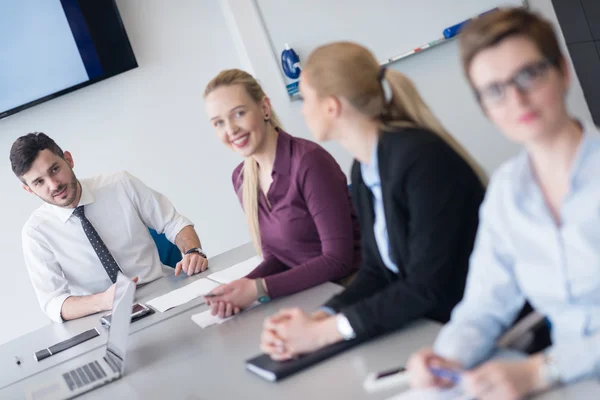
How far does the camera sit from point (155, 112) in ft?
13.8

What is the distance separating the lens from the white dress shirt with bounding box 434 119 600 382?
109 cm

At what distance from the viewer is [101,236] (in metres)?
3.17

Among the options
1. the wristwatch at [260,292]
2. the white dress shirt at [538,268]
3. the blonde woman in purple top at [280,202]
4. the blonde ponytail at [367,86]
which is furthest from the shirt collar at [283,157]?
the white dress shirt at [538,268]

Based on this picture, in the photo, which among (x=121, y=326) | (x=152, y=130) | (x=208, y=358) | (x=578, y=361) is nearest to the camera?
(x=578, y=361)

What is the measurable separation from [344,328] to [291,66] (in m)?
2.85

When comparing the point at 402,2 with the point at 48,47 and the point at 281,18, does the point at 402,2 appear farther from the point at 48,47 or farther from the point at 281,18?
the point at 48,47

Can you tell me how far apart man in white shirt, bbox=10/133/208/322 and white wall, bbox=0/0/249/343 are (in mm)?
904

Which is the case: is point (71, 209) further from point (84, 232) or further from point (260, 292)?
point (260, 292)

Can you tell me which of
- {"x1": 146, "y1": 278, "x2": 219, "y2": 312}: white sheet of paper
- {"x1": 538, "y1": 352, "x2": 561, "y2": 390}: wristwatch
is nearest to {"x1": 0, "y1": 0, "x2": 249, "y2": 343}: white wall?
{"x1": 146, "y1": 278, "x2": 219, "y2": 312}: white sheet of paper

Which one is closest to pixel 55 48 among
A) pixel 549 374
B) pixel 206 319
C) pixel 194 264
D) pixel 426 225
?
pixel 194 264

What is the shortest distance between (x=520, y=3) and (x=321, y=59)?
3011 millimetres

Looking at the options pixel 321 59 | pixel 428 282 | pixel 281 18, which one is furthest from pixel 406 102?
pixel 281 18

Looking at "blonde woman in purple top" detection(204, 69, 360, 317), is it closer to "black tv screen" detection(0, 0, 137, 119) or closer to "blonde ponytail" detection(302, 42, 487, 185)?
"blonde ponytail" detection(302, 42, 487, 185)

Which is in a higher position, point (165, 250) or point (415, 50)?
point (415, 50)
